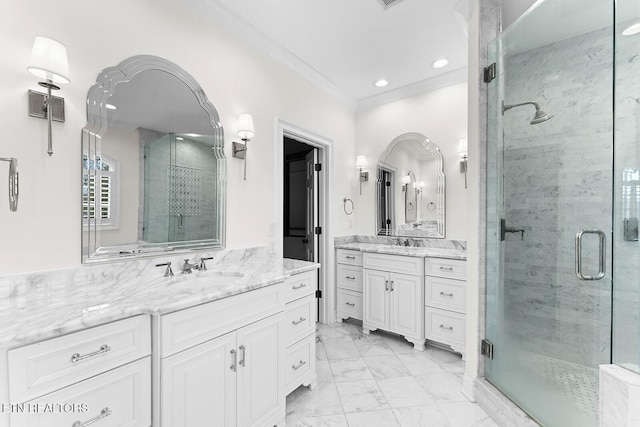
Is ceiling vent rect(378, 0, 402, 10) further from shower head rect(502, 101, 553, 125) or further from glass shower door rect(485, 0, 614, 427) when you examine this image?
shower head rect(502, 101, 553, 125)

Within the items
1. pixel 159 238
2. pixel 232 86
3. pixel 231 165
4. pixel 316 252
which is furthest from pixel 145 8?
pixel 316 252

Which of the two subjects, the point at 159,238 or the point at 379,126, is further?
the point at 379,126

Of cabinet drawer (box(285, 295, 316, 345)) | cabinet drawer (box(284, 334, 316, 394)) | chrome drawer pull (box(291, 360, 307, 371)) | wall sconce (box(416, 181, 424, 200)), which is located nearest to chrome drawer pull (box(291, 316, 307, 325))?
cabinet drawer (box(285, 295, 316, 345))

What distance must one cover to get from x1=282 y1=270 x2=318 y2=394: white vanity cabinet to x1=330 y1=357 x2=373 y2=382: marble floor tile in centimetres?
26

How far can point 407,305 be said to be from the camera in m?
2.80

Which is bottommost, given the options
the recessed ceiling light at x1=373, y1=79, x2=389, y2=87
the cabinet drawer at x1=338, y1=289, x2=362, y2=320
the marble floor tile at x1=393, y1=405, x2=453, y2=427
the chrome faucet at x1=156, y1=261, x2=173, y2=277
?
the marble floor tile at x1=393, y1=405, x2=453, y2=427

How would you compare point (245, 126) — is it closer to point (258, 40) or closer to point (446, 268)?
point (258, 40)

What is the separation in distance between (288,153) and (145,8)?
243 cm

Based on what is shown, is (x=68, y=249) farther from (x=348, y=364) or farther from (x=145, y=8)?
(x=348, y=364)

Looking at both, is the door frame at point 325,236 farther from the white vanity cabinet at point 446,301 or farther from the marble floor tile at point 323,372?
the white vanity cabinet at point 446,301

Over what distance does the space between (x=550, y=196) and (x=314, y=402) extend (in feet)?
7.41

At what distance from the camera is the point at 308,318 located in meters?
2.07

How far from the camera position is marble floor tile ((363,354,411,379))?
89.7 inches

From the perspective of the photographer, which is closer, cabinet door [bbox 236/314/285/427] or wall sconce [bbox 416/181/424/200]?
cabinet door [bbox 236/314/285/427]
